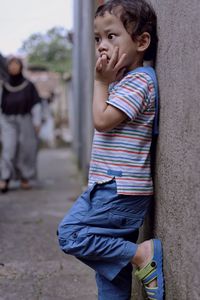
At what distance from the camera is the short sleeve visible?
2043mm

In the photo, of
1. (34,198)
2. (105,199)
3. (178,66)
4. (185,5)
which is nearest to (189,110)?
(178,66)

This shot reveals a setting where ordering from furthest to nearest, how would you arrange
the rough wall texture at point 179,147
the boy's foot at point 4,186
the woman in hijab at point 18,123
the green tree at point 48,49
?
the green tree at point 48,49 → the woman in hijab at point 18,123 → the boy's foot at point 4,186 → the rough wall texture at point 179,147

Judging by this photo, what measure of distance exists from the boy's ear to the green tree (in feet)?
110

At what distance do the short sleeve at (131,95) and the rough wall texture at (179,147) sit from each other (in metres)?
0.08

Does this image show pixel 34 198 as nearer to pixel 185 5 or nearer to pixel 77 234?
pixel 77 234

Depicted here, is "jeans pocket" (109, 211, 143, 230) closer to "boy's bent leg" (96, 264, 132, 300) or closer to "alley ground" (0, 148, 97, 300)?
"boy's bent leg" (96, 264, 132, 300)

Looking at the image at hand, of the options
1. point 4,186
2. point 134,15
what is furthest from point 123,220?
point 4,186

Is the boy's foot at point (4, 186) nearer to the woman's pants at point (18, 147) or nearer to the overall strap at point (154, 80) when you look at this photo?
the woman's pants at point (18, 147)

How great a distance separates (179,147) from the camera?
1874 mm

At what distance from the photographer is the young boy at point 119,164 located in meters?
2.14

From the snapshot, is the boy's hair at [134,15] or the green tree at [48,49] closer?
the boy's hair at [134,15]

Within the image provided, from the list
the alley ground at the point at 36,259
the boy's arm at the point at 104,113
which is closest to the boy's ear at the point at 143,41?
the boy's arm at the point at 104,113

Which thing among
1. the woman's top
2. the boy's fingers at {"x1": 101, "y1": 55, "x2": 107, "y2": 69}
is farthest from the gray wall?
the woman's top

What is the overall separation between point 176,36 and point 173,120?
12.2 inches
